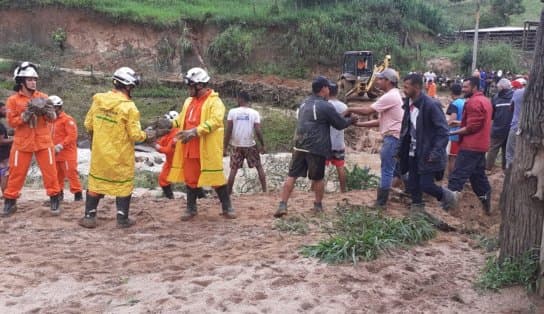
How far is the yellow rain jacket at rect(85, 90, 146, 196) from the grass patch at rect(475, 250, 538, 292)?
3.62 meters

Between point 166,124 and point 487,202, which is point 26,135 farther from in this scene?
point 487,202

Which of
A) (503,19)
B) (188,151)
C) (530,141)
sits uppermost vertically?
(503,19)

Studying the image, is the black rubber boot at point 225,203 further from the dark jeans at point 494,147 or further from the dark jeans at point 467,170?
the dark jeans at point 494,147

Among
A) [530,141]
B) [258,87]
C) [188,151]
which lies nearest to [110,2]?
[258,87]

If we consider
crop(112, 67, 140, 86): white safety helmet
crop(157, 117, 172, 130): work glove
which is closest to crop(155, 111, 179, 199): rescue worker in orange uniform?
crop(157, 117, 172, 130): work glove

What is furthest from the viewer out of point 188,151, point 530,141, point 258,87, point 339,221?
point 258,87

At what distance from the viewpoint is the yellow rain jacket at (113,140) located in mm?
6105

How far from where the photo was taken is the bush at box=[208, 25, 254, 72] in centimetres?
3184

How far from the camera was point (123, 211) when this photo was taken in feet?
21.0

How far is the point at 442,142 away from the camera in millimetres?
6125

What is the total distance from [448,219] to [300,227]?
5.58ft

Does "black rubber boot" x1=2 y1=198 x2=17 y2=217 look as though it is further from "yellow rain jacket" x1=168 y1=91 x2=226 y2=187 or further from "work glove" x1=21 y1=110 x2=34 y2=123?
"yellow rain jacket" x1=168 y1=91 x2=226 y2=187

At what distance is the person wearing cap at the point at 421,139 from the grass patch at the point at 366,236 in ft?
2.20

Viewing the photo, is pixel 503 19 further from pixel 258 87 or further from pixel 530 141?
pixel 530 141
